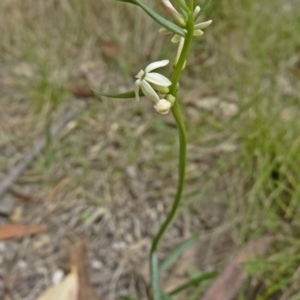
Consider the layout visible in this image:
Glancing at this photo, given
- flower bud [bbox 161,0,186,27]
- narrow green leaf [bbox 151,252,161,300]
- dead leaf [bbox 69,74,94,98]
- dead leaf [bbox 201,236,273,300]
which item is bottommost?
dead leaf [bbox 201,236,273,300]

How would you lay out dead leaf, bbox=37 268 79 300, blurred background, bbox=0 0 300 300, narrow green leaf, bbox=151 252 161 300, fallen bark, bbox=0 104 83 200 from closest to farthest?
narrow green leaf, bbox=151 252 161 300 → dead leaf, bbox=37 268 79 300 → blurred background, bbox=0 0 300 300 → fallen bark, bbox=0 104 83 200

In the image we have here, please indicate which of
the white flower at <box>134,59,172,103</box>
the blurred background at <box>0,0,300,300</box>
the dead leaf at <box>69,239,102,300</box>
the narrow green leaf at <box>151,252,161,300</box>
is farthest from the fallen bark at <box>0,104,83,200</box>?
the white flower at <box>134,59,172,103</box>

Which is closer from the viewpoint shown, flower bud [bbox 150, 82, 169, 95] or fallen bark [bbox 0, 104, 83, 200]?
flower bud [bbox 150, 82, 169, 95]

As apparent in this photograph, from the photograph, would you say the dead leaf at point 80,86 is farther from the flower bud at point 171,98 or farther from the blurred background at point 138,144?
the flower bud at point 171,98

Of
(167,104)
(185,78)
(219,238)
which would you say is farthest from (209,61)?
(167,104)

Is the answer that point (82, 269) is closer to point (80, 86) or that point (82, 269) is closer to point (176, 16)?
point (80, 86)

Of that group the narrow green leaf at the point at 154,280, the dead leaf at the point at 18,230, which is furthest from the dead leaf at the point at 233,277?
the dead leaf at the point at 18,230

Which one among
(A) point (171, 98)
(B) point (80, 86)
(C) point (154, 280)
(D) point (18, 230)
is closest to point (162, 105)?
(A) point (171, 98)

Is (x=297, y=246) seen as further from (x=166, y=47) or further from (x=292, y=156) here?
(x=166, y=47)

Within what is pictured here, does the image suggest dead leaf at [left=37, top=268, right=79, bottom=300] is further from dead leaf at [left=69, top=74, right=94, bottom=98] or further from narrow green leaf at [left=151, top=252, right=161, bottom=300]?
dead leaf at [left=69, top=74, right=94, bottom=98]
